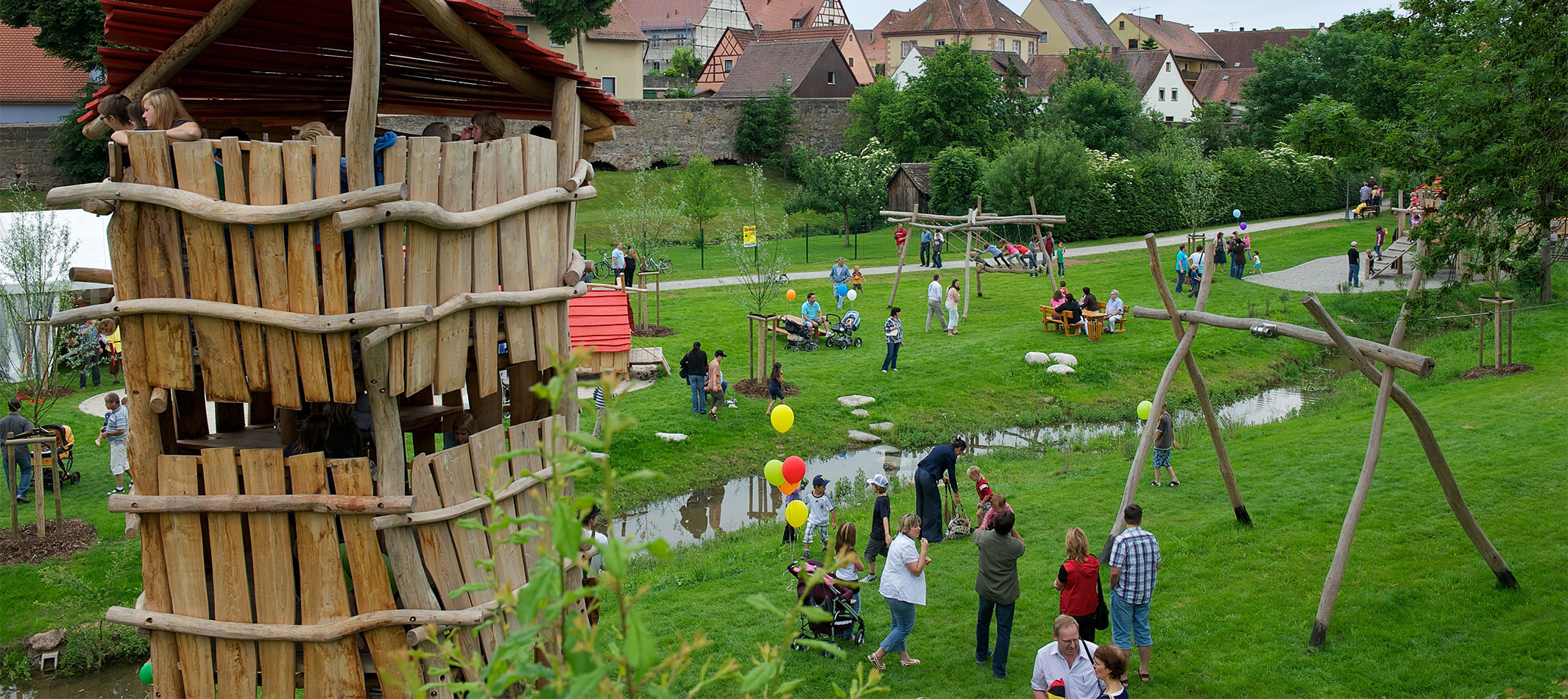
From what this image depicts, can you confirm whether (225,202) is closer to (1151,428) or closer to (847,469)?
(1151,428)

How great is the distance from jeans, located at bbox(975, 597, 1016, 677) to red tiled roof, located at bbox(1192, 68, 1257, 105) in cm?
7846

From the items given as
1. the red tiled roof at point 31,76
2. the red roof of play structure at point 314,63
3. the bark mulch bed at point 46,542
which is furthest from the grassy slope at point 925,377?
the red tiled roof at point 31,76

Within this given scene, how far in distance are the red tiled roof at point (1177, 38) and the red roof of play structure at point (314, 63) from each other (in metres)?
89.7

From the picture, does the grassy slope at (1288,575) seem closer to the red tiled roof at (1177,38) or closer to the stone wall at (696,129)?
the stone wall at (696,129)

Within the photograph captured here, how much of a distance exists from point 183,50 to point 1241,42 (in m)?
107

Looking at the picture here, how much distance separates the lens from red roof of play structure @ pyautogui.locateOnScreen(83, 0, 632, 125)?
6.91 m

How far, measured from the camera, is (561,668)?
9.02ft

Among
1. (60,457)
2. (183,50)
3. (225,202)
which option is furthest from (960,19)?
(225,202)

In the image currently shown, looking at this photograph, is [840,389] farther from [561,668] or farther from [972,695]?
[561,668]

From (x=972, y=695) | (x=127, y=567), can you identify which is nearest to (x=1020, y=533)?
(x=972, y=695)

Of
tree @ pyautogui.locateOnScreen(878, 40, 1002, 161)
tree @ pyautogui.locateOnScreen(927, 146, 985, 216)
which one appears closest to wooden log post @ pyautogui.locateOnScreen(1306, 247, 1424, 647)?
tree @ pyautogui.locateOnScreen(927, 146, 985, 216)

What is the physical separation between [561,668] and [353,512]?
160 inches

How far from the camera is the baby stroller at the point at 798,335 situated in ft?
84.2

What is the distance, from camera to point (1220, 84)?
84.6m
